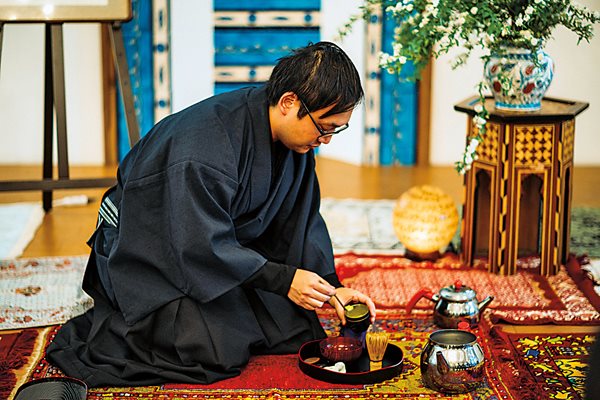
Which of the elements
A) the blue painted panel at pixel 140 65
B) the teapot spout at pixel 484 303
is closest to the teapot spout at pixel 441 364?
the teapot spout at pixel 484 303

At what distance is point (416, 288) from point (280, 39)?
2.16 m

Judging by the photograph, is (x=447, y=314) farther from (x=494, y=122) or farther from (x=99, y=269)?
(x=99, y=269)

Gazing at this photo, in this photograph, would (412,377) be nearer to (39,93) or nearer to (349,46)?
(349,46)

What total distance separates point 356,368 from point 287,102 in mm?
730

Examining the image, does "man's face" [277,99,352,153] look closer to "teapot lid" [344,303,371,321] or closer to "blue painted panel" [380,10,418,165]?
"teapot lid" [344,303,371,321]

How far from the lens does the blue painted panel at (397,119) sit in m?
5.05

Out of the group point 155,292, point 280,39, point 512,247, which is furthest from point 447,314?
point 280,39

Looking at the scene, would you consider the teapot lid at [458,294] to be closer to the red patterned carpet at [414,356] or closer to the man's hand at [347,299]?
the red patterned carpet at [414,356]

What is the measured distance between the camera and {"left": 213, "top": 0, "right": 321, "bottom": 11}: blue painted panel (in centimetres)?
502

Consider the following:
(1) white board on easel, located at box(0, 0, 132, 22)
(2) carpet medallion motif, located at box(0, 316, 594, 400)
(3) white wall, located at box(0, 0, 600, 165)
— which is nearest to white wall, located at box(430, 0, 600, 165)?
(3) white wall, located at box(0, 0, 600, 165)

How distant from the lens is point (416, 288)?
333 cm

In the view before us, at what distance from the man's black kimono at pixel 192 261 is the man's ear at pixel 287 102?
82 millimetres

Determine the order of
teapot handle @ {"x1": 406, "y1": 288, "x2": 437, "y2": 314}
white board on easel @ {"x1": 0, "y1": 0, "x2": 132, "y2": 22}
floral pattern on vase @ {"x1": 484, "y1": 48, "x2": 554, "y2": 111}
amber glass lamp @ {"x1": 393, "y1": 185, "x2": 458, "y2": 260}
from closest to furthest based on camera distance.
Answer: teapot handle @ {"x1": 406, "y1": 288, "x2": 437, "y2": 314}, floral pattern on vase @ {"x1": 484, "y1": 48, "x2": 554, "y2": 111}, amber glass lamp @ {"x1": 393, "y1": 185, "x2": 458, "y2": 260}, white board on easel @ {"x1": 0, "y1": 0, "x2": 132, "y2": 22}

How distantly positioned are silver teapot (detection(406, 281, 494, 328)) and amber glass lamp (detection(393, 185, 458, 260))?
0.59 meters
